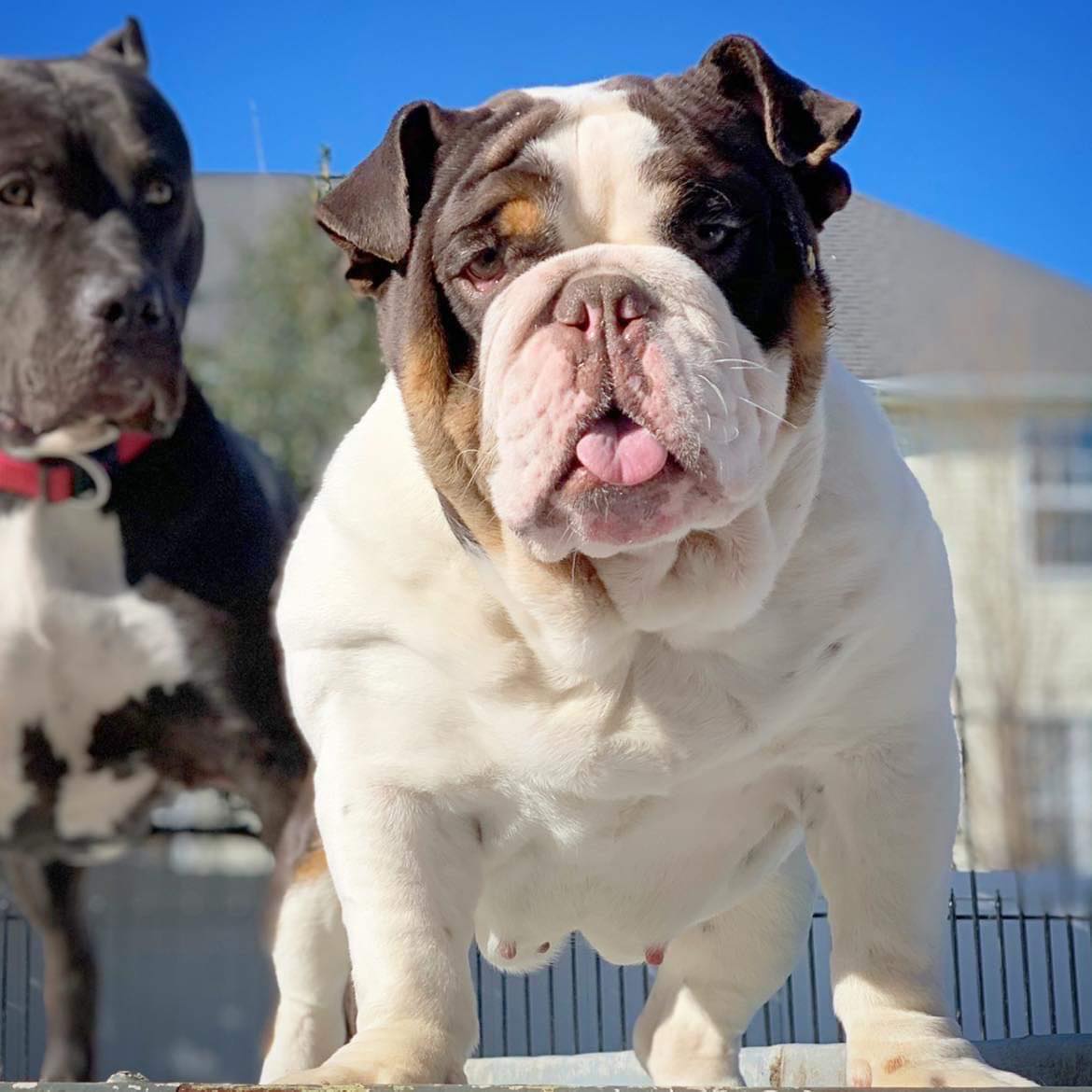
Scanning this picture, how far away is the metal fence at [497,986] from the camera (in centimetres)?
414

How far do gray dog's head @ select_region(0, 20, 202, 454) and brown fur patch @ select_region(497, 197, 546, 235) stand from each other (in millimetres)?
901

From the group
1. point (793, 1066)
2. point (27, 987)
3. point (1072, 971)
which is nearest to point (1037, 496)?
point (1072, 971)

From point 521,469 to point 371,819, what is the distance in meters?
0.37

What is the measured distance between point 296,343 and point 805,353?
4418 millimetres

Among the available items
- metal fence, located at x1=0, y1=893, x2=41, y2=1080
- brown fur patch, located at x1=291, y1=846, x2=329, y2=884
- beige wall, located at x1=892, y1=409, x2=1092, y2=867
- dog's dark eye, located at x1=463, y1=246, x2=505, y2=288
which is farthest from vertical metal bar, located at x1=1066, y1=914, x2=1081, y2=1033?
dog's dark eye, located at x1=463, y1=246, x2=505, y2=288

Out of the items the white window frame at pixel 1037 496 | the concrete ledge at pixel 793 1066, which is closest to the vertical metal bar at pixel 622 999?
the concrete ledge at pixel 793 1066

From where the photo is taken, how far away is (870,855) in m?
1.43

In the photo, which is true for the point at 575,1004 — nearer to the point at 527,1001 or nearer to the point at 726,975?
the point at 527,1001

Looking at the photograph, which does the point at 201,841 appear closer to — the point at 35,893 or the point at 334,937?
the point at 35,893

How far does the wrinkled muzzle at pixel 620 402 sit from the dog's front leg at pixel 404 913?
0.30 metres

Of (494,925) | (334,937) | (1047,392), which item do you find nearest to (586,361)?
(494,925)

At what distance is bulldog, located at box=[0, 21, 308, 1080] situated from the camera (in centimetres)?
214

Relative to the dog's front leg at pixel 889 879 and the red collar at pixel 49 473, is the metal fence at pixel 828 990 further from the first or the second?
the dog's front leg at pixel 889 879

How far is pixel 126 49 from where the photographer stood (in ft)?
8.52
